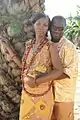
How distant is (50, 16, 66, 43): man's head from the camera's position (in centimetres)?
303

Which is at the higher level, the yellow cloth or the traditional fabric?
the yellow cloth

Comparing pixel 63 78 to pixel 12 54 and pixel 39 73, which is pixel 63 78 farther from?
pixel 12 54

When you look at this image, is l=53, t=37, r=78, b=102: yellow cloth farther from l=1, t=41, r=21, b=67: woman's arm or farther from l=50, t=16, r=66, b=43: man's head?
l=1, t=41, r=21, b=67: woman's arm

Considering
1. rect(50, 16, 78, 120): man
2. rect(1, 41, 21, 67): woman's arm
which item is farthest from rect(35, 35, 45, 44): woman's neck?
rect(1, 41, 21, 67): woman's arm

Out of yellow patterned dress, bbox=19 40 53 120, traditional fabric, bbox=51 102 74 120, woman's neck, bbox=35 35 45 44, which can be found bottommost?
traditional fabric, bbox=51 102 74 120

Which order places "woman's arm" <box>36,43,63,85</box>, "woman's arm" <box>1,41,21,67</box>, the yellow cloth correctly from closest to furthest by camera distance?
1. "woman's arm" <box>36,43,63,85</box>
2. the yellow cloth
3. "woman's arm" <box>1,41,21,67</box>

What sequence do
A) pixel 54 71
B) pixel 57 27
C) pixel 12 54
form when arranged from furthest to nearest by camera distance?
1. pixel 12 54
2. pixel 57 27
3. pixel 54 71

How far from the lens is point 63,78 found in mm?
2979

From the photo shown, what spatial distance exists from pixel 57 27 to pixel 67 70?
381mm

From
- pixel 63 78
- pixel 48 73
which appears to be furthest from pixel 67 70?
pixel 48 73

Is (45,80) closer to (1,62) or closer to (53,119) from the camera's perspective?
(53,119)

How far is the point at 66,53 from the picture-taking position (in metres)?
3.03

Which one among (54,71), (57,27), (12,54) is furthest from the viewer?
(12,54)

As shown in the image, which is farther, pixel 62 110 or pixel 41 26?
pixel 62 110
